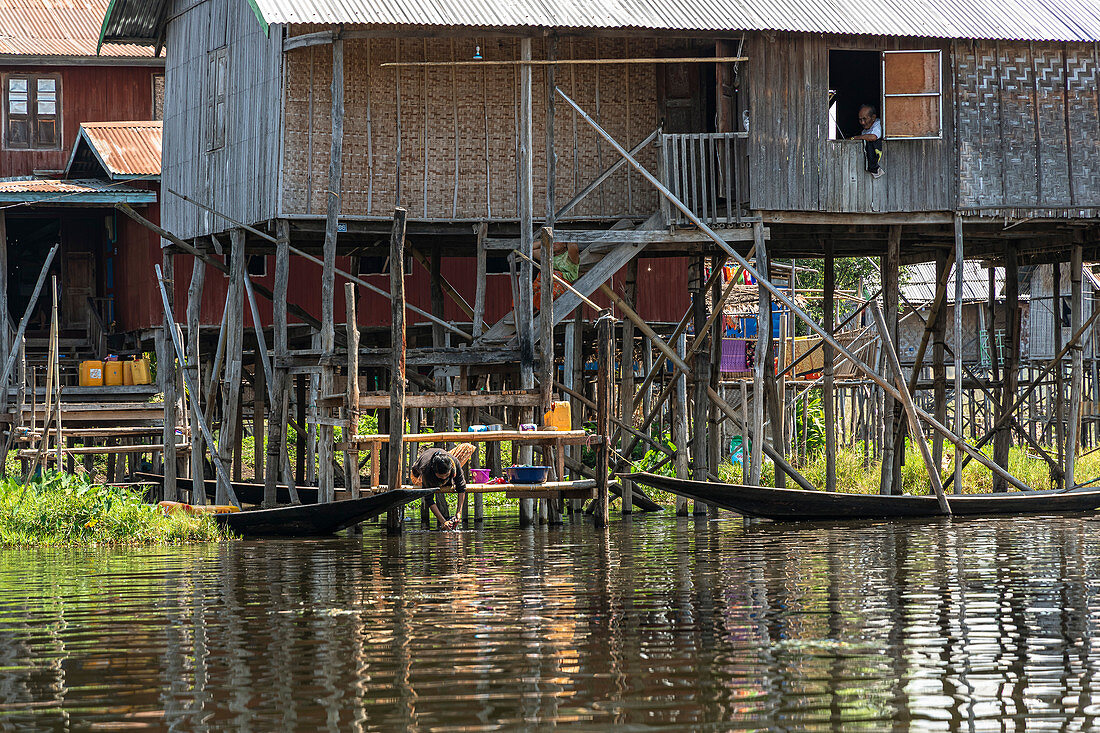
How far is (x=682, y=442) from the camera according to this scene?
1975 cm

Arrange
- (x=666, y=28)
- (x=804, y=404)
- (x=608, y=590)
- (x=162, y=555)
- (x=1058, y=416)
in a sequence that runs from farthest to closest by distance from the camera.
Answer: (x=804, y=404) → (x=1058, y=416) → (x=666, y=28) → (x=162, y=555) → (x=608, y=590)

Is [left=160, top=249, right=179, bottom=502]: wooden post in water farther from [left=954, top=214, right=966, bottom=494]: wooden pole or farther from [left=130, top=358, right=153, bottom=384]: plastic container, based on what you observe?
[left=954, top=214, right=966, bottom=494]: wooden pole

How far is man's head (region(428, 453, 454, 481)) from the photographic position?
16.1 m

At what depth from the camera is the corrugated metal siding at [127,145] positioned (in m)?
23.6

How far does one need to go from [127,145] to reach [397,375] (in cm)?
1068

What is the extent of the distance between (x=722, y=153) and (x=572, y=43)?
7.90 ft

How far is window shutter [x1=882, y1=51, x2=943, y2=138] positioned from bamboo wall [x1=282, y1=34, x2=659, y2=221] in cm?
300

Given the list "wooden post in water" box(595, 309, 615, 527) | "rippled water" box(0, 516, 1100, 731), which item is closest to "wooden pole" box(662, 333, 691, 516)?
"wooden post in water" box(595, 309, 615, 527)

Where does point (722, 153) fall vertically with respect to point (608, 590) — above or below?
above

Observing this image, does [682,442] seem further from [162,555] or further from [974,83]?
[162,555]

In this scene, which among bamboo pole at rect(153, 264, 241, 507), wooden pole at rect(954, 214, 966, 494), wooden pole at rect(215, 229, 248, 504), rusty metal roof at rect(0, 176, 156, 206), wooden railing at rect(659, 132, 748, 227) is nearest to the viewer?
wooden pole at rect(954, 214, 966, 494)

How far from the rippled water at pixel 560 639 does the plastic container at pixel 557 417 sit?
2.40 metres

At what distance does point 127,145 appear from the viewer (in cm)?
2450

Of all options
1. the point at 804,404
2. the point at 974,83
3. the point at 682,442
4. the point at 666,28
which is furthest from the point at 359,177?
the point at 804,404
